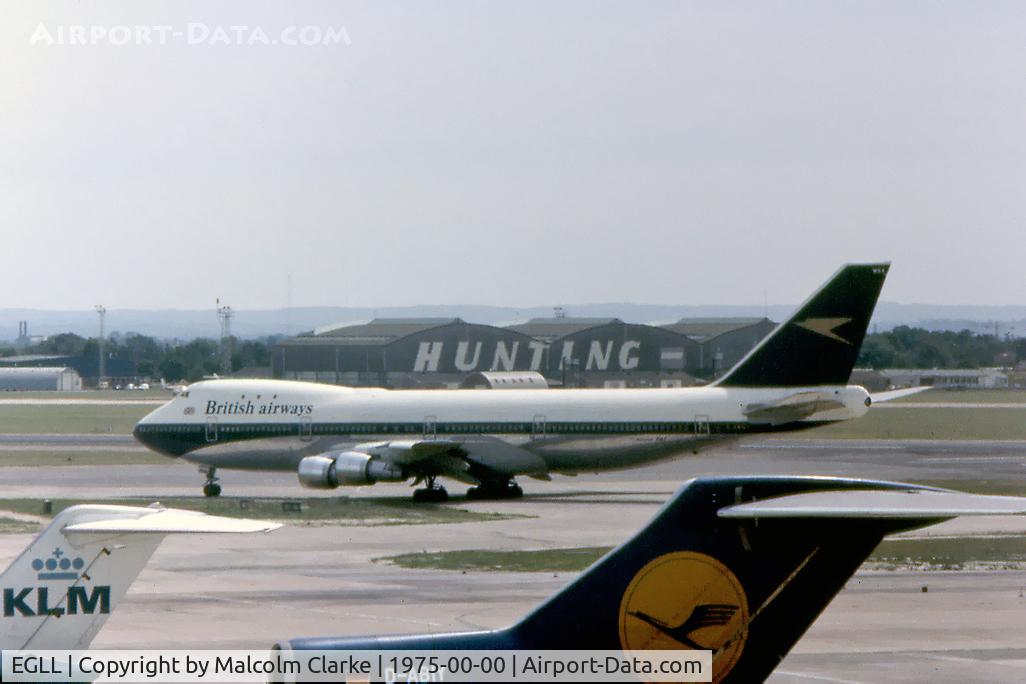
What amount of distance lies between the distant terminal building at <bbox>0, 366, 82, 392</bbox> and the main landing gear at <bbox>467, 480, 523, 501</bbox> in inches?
5381

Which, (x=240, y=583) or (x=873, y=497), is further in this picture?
(x=240, y=583)

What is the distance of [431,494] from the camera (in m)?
55.5

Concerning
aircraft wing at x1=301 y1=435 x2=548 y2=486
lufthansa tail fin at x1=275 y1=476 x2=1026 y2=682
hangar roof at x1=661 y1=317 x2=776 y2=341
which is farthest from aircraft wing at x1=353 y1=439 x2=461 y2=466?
hangar roof at x1=661 y1=317 x2=776 y2=341

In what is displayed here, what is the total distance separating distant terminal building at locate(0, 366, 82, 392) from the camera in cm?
18575

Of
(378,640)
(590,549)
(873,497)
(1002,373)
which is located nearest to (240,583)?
(590,549)

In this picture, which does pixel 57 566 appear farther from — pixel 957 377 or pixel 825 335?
pixel 957 377

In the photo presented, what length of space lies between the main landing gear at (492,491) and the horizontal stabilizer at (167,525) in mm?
40362

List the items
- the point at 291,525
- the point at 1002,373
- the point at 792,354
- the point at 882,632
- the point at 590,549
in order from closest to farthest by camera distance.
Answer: the point at 882,632 → the point at 590,549 → the point at 291,525 → the point at 792,354 → the point at 1002,373

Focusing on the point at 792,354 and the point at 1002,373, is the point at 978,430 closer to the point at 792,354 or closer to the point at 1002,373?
the point at 792,354

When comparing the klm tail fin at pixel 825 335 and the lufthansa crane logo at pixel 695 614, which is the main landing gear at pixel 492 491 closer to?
the klm tail fin at pixel 825 335

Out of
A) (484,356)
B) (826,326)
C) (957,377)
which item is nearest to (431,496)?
(826,326)

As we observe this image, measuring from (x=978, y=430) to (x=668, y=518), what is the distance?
94.3 metres

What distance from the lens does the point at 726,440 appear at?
53.3 m

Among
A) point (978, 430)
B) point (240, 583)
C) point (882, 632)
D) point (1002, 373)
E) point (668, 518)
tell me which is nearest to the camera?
point (668, 518)
